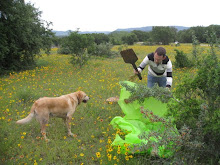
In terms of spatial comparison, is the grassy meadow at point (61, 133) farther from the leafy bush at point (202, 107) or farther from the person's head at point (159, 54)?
the leafy bush at point (202, 107)

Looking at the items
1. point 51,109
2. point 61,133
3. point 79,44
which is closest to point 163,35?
point 79,44

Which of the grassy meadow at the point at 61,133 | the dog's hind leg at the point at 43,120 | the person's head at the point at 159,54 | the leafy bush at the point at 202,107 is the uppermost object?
the person's head at the point at 159,54

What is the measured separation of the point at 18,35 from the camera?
1294 cm

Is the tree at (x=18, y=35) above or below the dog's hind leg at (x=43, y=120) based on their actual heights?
above

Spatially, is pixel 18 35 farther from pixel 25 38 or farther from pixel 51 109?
pixel 51 109

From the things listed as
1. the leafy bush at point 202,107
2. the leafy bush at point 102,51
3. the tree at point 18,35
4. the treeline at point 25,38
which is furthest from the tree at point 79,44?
the leafy bush at point 202,107

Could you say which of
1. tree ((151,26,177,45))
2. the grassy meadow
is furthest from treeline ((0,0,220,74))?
tree ((151,26,177,45))

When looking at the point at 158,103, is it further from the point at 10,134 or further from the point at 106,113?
the point at 10,134

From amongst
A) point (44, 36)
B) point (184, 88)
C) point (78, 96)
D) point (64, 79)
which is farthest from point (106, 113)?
point (44, 36)

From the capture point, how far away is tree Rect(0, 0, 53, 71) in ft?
39.1

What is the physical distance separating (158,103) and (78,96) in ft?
7.03

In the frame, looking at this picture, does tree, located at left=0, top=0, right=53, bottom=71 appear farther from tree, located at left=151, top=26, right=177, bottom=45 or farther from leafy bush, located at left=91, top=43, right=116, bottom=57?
tree, located at left=151, top=26, right=177, bottom=45

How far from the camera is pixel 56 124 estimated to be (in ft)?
19.3

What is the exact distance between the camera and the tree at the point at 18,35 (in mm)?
11916
